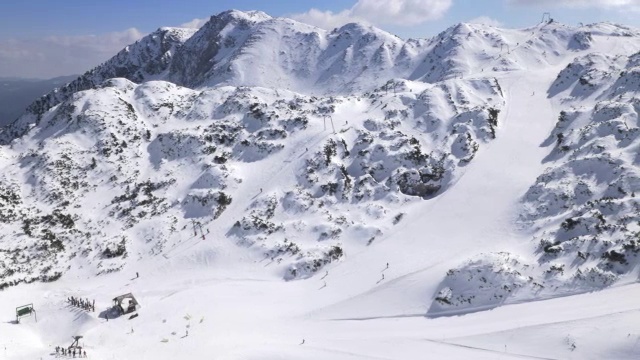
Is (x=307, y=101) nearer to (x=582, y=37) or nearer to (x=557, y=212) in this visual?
(x=557, y=212)

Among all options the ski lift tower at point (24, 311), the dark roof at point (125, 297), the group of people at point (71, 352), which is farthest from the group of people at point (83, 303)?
the group of people at point (71, 352)

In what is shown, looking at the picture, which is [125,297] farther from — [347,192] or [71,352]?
[347,192]

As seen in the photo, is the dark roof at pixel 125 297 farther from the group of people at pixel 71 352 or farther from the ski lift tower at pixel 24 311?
the ski lift tower at pixel 24 311

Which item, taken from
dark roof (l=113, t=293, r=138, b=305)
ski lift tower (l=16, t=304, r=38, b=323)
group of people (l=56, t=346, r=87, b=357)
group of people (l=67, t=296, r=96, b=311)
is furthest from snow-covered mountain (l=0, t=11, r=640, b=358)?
ski lift tower (l=16, t=304, r=38, b=323)

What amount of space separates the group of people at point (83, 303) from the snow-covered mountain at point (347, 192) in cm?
427

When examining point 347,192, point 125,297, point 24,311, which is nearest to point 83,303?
point 125,297

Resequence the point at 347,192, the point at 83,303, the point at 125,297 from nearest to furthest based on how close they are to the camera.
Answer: the point at 125,297
the point at 83,303
the point at 347,192

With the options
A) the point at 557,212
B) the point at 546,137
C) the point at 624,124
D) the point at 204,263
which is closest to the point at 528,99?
the point at 546,137

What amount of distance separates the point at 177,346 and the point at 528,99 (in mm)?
76294

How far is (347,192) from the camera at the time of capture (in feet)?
198

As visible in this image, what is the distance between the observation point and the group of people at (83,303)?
42.7 metres

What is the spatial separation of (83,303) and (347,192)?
34421 millimetres

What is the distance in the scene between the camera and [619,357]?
1182 inches

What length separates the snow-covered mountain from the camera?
4266 centimetres
